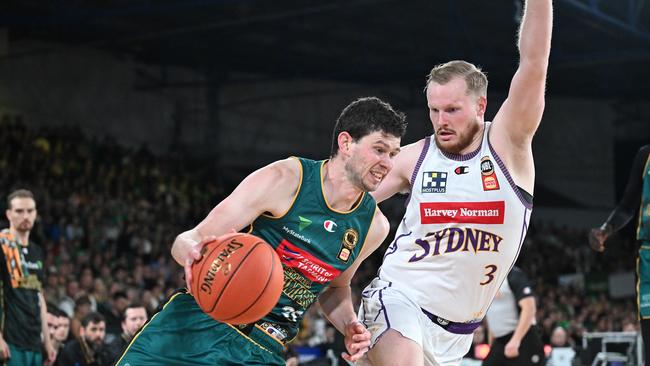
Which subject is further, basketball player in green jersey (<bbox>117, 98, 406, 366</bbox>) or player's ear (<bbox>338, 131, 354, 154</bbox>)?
player's ear (<bbox>338, 131, 354, 154</bbox>)

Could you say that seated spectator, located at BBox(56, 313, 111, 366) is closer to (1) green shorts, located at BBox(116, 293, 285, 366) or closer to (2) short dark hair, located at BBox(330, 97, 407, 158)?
(1) green shorts, located at BBox(116, 293, 285, 366)

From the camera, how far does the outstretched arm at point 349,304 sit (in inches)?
191

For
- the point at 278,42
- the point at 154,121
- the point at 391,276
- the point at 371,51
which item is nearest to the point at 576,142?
the point at 371,51

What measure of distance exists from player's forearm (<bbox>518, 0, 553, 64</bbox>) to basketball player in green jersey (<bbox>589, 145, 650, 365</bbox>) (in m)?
1.99

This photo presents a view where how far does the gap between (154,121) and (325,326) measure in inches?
518

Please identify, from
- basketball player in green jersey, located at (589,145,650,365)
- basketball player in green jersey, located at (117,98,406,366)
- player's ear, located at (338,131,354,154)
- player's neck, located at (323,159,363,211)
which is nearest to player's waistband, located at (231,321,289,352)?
basketball player in green jersey, located at (117,98,406,366)

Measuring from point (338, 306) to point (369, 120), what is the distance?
108cm

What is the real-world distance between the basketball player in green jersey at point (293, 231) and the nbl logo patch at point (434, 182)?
11.4 inches

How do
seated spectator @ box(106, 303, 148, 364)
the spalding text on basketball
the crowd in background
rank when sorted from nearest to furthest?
the spalding text on basketball → seated spectator @ box(106, 303, 148, 364) → the crowd in background

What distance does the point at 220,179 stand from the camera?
2830 centimetres

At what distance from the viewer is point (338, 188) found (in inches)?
186

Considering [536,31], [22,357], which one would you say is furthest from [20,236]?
[536,31]

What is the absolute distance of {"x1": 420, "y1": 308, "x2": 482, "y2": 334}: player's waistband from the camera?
5043 millimetres

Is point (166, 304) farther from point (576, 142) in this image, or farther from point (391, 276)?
point (576, 142)
